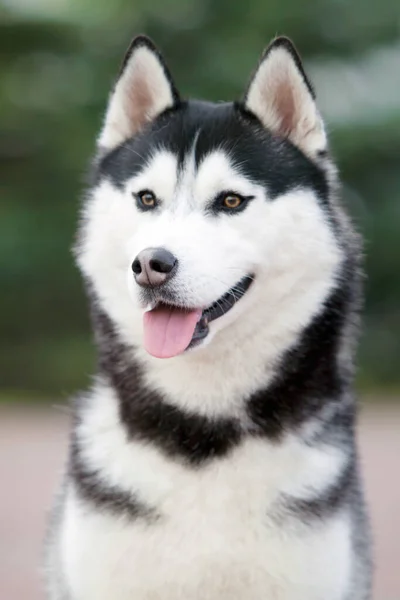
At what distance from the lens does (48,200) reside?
565 inches

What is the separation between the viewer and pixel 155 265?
339 cm

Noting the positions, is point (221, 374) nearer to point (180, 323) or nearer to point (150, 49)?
point (180, 323)

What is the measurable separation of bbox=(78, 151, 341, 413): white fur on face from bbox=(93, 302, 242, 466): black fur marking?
50 mm

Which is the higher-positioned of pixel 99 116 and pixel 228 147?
pixel 228 147

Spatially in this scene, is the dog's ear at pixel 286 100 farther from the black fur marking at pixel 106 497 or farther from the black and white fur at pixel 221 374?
the black fur marking at pixel 106 497

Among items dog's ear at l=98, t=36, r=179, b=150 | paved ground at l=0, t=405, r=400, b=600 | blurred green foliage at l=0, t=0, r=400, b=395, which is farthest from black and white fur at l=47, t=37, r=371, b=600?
blurred green foliage at l=0, t=0, r=400, b=395

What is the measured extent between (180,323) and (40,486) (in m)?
5.79

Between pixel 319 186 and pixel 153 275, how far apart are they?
733 millimetres

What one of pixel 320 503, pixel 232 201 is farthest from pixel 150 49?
pixel 320 503

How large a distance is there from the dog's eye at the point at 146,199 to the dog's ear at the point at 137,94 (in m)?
0.37

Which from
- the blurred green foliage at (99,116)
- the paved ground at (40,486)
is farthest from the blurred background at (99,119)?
the paved ground at (40,486)

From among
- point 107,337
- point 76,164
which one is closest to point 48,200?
point 76,164

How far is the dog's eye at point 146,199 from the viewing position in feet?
12.0

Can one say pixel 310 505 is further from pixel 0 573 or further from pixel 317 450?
pixel 0 573
